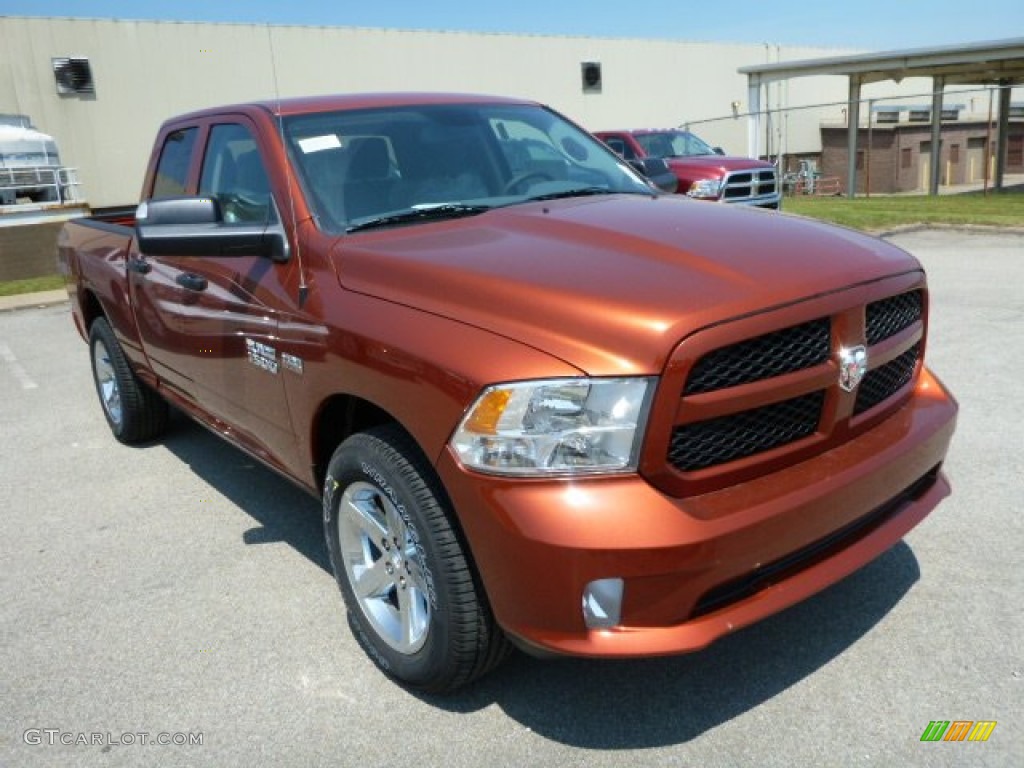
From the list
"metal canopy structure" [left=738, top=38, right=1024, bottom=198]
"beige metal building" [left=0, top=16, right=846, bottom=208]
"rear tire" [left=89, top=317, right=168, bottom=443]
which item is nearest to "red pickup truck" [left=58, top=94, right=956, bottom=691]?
"rear tire" [left=89, top=317, right=168, bottom=443]

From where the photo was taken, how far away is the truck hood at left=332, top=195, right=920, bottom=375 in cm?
238

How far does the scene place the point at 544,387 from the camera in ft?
7.71

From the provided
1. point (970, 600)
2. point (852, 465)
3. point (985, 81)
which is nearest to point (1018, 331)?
point (970, 600)

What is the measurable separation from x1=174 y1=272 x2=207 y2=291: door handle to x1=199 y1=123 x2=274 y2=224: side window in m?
0.28

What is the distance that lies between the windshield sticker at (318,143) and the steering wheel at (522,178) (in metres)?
0.69

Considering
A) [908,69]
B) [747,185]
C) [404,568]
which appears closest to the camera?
[404,568]

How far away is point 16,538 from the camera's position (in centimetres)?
443

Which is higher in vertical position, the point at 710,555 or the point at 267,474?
the point at 710,555

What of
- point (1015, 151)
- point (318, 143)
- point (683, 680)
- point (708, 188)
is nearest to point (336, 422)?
point (318, 143)

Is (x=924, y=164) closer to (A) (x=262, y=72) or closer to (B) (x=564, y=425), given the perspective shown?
(A) (x=262, y=72)

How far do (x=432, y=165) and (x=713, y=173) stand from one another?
11.1m

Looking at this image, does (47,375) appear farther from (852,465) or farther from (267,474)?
(852,465)

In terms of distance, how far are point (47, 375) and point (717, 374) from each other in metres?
7.17

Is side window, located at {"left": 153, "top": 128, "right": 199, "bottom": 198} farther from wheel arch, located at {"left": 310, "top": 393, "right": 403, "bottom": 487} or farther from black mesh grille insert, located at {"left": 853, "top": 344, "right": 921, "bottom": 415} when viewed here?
black mesh grille insert, located at {"left": 853, "top": 344, "right": 921, "bottom": 415}
